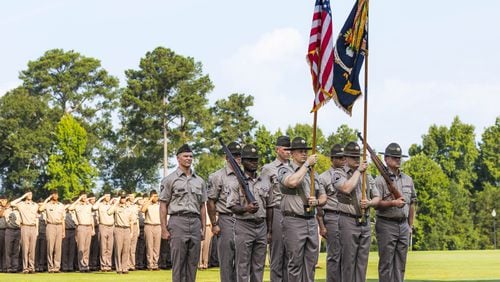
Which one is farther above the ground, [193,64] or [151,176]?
[193,64]

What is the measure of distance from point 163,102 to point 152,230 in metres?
59.3

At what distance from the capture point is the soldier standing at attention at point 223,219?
16.8 metres

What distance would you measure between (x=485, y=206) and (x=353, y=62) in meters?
75.4

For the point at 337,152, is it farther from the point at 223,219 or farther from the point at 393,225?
the point at 223,219

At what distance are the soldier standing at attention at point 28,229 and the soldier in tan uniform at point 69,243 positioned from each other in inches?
37.6

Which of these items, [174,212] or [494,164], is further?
[494,164]

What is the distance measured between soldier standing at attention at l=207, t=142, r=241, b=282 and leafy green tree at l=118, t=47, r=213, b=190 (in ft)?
225

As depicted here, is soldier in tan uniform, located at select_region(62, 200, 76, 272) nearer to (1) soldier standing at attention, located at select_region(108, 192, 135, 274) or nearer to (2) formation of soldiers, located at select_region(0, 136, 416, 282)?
(1) soldier standing at attention, located at select_region(108, 192, 135, 274)

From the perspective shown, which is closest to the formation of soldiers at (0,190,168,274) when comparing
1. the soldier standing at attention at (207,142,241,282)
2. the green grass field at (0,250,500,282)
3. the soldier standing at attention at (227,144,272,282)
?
the green grass field at (0,250,500,282)

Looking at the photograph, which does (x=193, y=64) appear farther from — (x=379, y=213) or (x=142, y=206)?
(x=379, y=213)

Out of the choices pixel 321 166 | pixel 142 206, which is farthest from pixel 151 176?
pixel 142 206

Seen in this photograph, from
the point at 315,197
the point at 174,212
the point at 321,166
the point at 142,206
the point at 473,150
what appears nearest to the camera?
the point at 315,197

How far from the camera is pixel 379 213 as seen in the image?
1706 cm

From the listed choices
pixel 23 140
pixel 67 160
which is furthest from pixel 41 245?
pixel 23 140
